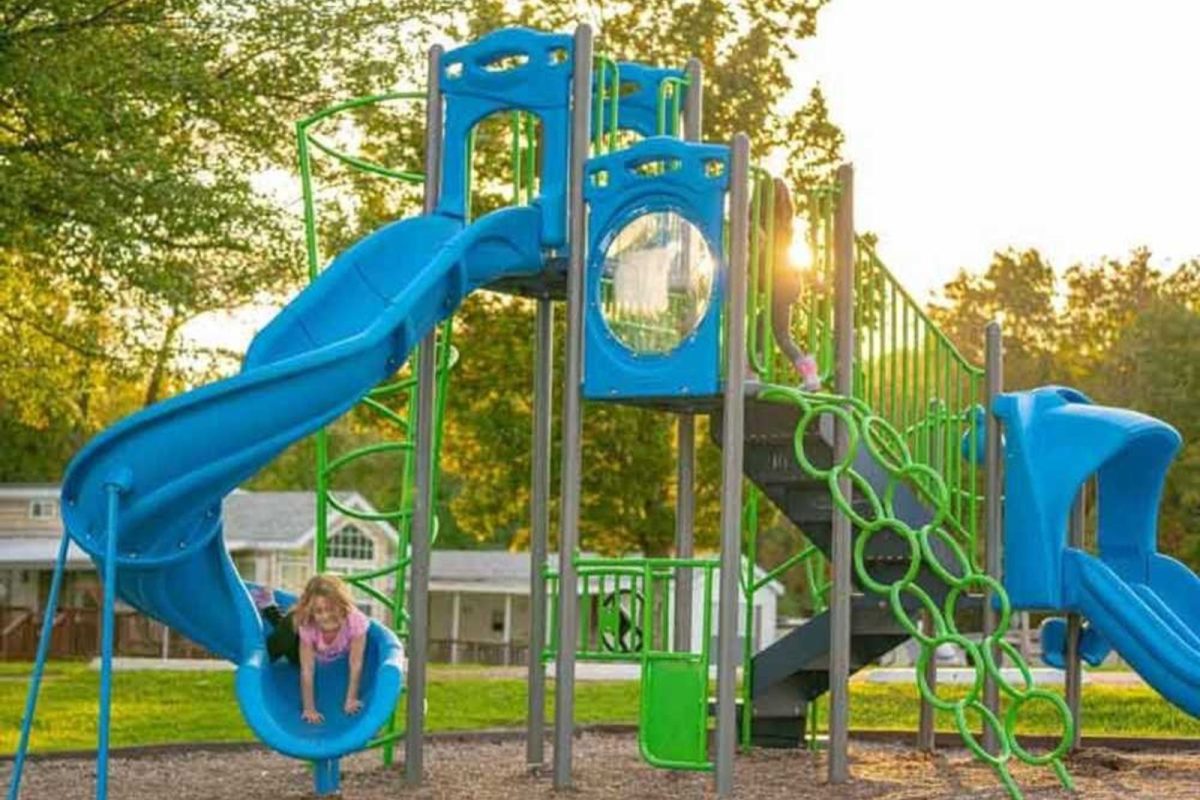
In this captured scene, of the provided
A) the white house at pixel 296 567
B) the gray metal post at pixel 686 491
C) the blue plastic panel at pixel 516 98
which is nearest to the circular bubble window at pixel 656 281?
the blue plastic panel at pixel 516 98

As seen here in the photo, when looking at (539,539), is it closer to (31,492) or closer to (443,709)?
(443,709)

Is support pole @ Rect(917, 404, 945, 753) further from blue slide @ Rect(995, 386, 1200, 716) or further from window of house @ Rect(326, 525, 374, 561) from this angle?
window of house @ Rect(326, 525, 374, 561)

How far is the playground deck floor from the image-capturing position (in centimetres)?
1172

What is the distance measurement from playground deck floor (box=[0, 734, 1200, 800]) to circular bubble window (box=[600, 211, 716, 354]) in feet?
7.83

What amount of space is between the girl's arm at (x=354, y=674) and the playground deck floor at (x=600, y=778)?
769 millimetres

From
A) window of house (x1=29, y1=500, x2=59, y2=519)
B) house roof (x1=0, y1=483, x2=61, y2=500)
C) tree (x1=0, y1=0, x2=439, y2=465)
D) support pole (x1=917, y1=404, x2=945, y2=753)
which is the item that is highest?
tree (x1=0, y1=0, x2=439, y2=465)

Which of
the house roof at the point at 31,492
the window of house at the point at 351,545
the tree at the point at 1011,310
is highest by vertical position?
the tree at the point at 1011,310

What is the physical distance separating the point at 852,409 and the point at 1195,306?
43.4 meters

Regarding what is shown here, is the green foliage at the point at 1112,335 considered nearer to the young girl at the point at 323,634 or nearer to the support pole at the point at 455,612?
the support pole at the point at 455,612

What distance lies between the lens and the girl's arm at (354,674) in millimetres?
10773

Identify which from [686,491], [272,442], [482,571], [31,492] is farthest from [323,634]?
[482,571]

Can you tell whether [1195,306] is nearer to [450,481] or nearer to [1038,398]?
[450,481]

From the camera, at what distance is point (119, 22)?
2070 cm

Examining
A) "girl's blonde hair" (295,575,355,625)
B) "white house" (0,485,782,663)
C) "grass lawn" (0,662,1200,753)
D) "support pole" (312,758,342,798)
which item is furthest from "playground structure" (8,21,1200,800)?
"white house" (0,485,782,663)
